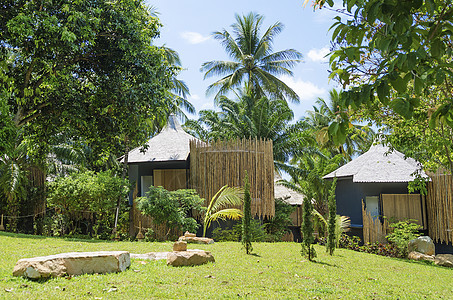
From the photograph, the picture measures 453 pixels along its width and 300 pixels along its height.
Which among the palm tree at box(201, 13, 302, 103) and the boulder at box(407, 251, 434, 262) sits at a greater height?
the palm tree at box(201, 13, 302, 103)

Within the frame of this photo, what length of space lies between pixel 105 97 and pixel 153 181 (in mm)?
8302

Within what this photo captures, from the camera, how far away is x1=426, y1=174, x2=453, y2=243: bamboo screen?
14.5 metres

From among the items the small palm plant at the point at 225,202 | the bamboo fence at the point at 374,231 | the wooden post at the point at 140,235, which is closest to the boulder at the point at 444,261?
the bamboo fence at the point at 374,231

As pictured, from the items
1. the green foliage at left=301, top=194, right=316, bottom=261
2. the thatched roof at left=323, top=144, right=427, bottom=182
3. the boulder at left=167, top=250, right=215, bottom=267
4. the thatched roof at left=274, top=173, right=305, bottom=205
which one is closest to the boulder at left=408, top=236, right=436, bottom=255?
the thatched roof at left=323, top=144, right=427, bottom=182

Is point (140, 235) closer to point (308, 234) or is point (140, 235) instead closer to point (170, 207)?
point (170, 207)

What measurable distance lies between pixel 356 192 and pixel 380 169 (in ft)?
5.34

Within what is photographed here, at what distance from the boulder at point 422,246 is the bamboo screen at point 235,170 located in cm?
498

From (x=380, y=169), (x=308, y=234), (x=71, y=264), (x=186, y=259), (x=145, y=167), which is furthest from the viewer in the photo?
(x=145, y=167)

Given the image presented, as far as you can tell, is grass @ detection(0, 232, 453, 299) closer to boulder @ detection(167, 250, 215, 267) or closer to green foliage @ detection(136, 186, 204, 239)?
boulder @ detection(167, 250, 215, 267)

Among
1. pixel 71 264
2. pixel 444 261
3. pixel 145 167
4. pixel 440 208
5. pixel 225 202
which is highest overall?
pixel 145 167

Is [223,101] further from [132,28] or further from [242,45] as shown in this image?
[132,28]

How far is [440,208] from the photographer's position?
1498 cm

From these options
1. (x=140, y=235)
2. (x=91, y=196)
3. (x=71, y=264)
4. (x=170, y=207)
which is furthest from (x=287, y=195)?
(x=71, y=264)

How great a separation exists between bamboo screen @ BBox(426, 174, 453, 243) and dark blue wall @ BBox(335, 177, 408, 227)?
5.78ft
